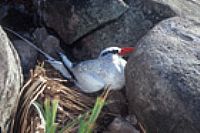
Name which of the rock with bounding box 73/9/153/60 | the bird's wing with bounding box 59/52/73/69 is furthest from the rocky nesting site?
the bird's wing with bounding box 59/52/73/69

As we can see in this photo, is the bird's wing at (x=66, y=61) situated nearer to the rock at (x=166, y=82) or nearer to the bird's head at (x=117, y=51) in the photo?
the bird's head at (x=117, y=51)

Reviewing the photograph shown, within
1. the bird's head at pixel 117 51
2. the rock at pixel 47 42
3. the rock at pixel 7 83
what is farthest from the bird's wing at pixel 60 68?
the rock at pixel 7 83

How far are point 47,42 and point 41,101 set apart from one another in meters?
0.86

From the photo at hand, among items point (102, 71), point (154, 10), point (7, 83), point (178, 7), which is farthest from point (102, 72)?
point (7, 83)

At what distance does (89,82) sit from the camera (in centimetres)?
346

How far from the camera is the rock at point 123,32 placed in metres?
3.82

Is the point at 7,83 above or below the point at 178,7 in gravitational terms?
above

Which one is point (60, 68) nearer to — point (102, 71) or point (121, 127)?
point (102, 71)

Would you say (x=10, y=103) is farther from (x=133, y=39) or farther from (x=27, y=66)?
(x=133, y=39)

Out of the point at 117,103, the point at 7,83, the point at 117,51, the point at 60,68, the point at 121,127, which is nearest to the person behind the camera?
the point at 7,83

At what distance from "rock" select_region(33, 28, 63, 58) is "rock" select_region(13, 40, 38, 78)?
0.44 ft

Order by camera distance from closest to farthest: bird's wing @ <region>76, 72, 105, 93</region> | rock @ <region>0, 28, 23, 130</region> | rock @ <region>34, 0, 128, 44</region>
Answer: rock @ <region>0, 28, 23, 130</region> → bird's wing @ <region>76, 72, 105, 93</region> → rock @ <region>34, 0, 128, 44</region>

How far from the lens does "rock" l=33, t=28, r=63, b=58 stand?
12.7ft

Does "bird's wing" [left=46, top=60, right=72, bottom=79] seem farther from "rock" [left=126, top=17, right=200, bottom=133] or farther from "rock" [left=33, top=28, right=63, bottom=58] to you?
"rock" [left=126, top=17, right=200, bottom=133]
